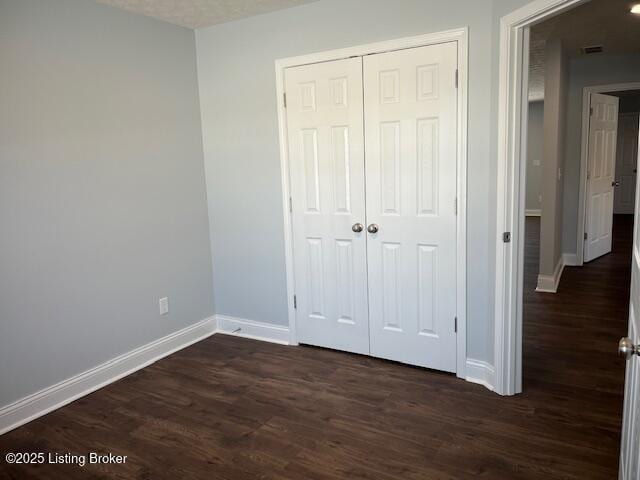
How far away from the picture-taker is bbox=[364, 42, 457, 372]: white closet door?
2924 millimetres

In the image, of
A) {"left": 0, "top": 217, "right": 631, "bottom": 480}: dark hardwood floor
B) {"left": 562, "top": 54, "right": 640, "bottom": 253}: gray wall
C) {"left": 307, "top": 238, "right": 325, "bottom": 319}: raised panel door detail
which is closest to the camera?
{"left": 0, "top": 217, "right": 631, "bottom": 480}: dark hardwood floor

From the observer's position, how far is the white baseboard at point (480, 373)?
2891 mm

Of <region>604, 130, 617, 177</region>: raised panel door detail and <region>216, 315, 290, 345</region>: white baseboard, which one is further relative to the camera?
<region>604, 130, 617, 177</region>: raised panel door detail

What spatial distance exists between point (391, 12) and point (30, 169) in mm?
2344

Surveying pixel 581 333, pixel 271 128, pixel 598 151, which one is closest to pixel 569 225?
pixel 598 151

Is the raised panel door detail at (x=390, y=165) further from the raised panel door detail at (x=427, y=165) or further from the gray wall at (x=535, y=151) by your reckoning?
the gray wall at (x=535, y=151)

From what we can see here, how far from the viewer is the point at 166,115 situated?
139 inches

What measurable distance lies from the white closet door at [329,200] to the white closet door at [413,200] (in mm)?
101

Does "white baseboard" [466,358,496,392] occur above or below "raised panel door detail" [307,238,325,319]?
below

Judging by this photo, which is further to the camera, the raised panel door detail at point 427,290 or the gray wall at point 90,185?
the raised panel door detail at point 427,290

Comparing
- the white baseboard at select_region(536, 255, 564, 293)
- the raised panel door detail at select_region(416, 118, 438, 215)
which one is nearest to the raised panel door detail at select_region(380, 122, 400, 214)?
the raised panel door detail at select_region(416, 118, 438, 215)

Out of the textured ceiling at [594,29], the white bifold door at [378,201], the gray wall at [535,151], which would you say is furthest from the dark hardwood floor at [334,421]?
the gray wall at [535,151]

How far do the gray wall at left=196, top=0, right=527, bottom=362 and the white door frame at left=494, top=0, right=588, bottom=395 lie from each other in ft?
0.29

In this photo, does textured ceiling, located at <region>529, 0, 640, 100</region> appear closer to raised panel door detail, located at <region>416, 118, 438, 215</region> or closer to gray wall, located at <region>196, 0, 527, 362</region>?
gray wall, located at <region>196, 0, 527, 362</region>
